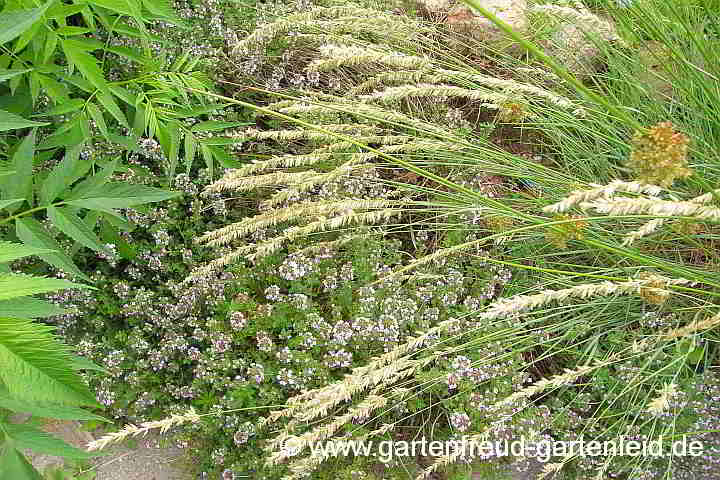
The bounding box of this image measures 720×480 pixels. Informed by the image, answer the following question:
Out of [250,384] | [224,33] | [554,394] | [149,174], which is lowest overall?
[554,394]

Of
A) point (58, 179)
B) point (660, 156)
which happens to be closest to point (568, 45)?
point (660, 156)

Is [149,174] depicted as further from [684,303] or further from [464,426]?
[684,303]

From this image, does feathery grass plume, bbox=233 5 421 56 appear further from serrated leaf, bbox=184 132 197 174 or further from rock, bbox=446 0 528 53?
rock, bbox=446 0 528 53

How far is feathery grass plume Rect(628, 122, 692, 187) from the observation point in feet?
4.52

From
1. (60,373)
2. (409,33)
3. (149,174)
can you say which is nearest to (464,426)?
(60,373)

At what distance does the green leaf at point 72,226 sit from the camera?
5.57ft

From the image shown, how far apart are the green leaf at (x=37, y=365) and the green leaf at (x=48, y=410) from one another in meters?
0.16

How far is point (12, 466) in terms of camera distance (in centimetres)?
120

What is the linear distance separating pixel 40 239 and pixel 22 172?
223 mm

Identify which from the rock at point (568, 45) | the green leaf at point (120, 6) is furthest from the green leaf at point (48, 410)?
the rock at point (568, 45)

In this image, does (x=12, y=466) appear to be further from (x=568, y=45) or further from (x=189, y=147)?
(x=568, y=45)

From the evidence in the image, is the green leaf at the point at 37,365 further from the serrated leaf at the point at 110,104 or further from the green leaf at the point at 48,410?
the serrated leaf at the point at 110,104

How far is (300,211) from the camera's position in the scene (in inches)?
82.8

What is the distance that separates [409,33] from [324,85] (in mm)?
622
